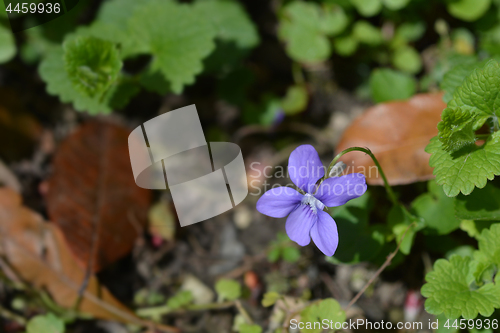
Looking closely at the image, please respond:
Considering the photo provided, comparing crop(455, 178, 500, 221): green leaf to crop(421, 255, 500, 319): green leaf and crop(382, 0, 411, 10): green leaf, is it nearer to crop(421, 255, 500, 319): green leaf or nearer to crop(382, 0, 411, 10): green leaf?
crop(421, 255, 500, 319): green leaf

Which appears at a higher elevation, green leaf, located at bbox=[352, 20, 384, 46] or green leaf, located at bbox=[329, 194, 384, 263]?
green leaf, located at bbox=[352, 20, 384, 46]

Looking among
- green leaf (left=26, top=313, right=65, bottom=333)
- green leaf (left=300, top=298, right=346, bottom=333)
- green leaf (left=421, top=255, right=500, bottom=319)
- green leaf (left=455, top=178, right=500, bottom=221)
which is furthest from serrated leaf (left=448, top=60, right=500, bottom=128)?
green leaf (left=26, top=313, right=65, bottom=333)

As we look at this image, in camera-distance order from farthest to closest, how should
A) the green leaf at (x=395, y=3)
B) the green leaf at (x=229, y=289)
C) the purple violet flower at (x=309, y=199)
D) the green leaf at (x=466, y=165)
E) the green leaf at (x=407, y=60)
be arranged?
the green leaf at (x=407, y=60), the green leaf at (x=395, y=3), the green leaf at (x=229, y=289), the green leaf at (x=466, y=165), the purple violet flower at (x=309, y=199)

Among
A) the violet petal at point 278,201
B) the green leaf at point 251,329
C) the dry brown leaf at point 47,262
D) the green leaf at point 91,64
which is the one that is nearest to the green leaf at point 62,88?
the green leaf at point 91,64

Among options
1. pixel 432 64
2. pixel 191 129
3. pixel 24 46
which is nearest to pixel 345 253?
pixel 191 129

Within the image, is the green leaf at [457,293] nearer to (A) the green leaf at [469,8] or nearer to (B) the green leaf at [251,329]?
(B) the green leaf at [251,329]

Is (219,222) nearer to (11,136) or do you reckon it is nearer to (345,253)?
(345,253)

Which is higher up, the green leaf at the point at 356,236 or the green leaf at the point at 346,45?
the green leaf at the point at 346,45
